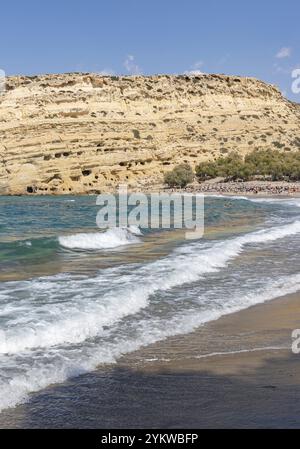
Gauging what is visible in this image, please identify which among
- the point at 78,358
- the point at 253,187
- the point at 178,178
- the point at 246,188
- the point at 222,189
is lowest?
the point at 78,358

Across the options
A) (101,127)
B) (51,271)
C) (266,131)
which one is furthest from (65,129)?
(51,271)

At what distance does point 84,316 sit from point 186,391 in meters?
3.28

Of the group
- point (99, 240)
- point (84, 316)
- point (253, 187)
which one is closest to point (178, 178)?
point (253, 187)

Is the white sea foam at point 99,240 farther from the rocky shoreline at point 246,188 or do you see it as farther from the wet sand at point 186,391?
the rocky shoreline at point 246,188

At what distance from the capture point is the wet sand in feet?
16.9

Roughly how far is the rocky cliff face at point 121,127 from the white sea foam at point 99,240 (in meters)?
39.7

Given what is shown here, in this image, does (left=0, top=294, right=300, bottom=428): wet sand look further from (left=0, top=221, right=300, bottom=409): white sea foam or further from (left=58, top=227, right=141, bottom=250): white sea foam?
(left=58, top=227, right=141, bottom=250): white sea foam

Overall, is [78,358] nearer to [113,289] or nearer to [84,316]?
[84,316]

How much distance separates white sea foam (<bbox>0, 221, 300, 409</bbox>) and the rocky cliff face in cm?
4937

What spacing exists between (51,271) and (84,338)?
6.11 meters

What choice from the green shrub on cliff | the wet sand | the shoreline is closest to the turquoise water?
the wet sand

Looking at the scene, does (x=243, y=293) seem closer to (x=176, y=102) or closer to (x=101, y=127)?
(x=101, y=127)

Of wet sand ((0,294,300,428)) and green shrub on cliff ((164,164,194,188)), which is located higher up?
green shrub on cliff ((164,164,194,188))

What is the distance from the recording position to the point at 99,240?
2081 cm
